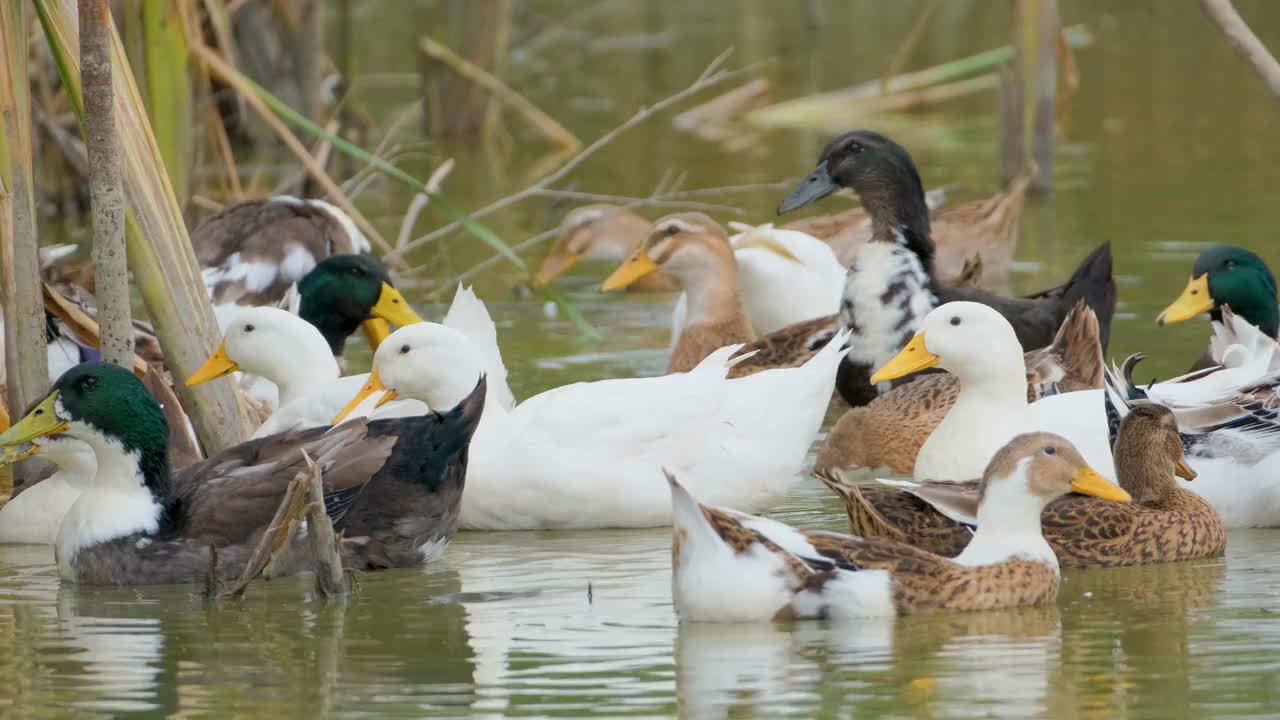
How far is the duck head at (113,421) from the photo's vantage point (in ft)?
21.6

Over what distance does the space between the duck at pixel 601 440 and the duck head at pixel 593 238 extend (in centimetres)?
423

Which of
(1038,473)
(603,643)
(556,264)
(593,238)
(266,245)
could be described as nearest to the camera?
(603,643)

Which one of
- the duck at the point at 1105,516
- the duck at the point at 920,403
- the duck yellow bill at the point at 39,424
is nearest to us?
the duck at the point at 1105,516

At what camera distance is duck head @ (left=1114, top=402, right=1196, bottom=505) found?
6812 millimetres

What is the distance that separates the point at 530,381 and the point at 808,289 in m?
1.30

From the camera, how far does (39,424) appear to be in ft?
22.0

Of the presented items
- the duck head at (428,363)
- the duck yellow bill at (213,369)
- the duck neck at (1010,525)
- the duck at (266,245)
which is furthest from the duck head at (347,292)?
the duck neck at (1010,525)

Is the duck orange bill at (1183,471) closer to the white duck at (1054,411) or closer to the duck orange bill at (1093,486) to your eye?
the white duck at (1054,411)

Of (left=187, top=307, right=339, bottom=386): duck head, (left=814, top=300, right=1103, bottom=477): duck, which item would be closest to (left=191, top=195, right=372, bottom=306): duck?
(left=187, top=307, right=339, bottom=386): duck head

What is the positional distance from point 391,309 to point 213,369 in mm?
1608

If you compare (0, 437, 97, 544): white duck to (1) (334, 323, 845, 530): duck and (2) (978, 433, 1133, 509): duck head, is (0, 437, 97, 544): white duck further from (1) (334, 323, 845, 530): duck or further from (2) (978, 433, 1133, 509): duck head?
(2) (978, 433, 1133, 509): duck head

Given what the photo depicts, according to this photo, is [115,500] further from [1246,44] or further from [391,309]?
[1246,44]

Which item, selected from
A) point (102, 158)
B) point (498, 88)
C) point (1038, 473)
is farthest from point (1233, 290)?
point (498, 88)

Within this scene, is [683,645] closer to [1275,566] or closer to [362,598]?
[362,598]
